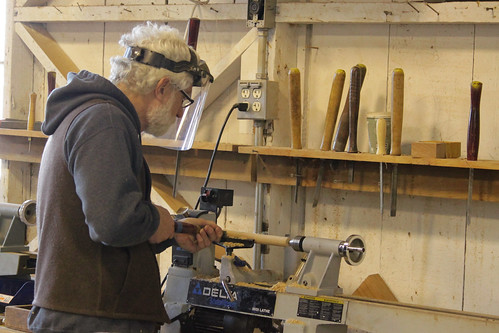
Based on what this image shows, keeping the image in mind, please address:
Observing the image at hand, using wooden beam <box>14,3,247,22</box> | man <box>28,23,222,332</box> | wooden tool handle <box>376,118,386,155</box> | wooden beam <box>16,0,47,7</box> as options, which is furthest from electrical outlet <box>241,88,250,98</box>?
wooden beam <box>16,0,47,7</box>

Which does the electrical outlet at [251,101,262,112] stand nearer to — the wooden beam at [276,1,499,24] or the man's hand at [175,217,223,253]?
the wooden beam at [276,1,499,24]

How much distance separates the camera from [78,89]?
162cm

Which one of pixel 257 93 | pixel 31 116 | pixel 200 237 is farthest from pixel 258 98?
pixel 31 116

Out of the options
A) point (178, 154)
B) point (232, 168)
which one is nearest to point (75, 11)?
point (178, 154)

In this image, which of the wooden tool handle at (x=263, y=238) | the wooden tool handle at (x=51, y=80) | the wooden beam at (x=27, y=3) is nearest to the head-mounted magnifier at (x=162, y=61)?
the wooden tool handle at (x=263, y=238)

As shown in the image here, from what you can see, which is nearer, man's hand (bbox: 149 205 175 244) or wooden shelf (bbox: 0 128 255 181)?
man's hand (bbox: 149 205 175 244)

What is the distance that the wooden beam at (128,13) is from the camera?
9.74ft

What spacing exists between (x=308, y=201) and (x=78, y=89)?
1.46m

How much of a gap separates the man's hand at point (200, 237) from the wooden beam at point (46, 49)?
5.14 feet

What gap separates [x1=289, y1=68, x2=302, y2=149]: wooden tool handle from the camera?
2.62 metres

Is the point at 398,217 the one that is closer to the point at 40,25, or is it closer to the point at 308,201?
the point at 308,201

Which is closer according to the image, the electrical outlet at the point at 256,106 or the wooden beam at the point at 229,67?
the electrical outlet at the point at 256,106

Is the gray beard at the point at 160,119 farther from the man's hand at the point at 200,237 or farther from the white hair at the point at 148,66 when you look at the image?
the man's hand at the point at 200,237

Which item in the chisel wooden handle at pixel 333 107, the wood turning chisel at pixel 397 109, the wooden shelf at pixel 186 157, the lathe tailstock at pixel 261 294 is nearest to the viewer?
the lathe tailstock at pixel 261 294
